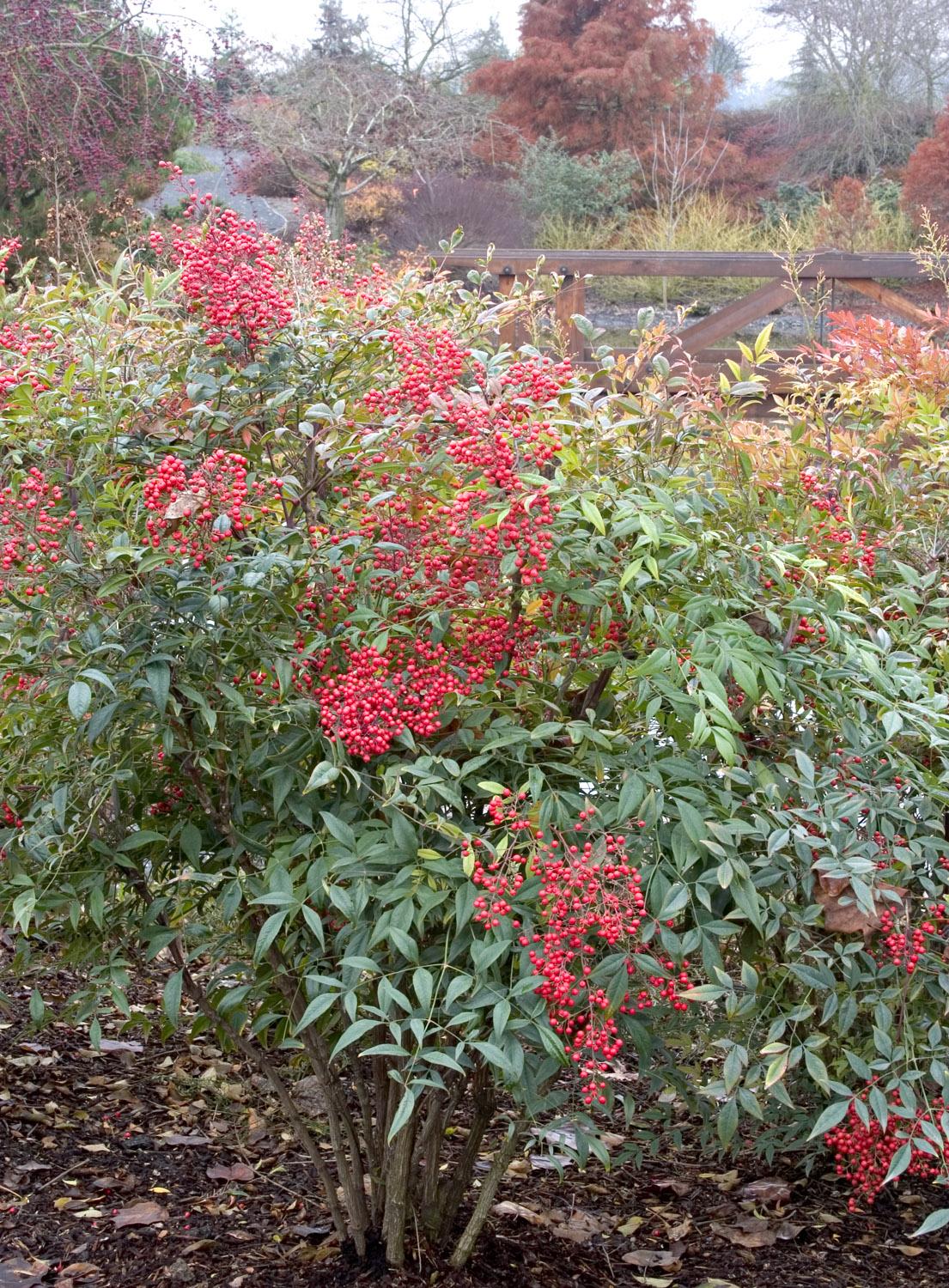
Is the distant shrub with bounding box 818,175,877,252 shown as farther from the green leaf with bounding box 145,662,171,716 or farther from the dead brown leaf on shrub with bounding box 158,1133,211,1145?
the green leaf with bounding box 145,662,171,716

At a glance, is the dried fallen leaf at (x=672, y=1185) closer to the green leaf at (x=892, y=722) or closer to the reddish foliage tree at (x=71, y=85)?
the green leaf at (x=892, y=722)

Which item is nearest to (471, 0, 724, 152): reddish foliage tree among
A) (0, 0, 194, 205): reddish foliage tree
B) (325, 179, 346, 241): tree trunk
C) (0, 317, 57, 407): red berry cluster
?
(325, 179, 346, 241): tree trunk

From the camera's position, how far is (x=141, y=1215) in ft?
8.38

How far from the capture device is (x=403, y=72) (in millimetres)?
23328

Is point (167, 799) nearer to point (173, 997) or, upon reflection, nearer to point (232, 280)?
point (173, 997)

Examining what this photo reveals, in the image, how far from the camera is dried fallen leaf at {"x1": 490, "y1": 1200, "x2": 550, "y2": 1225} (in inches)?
101

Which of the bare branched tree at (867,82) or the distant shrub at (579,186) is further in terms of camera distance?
the bare branched tree at (867,82)

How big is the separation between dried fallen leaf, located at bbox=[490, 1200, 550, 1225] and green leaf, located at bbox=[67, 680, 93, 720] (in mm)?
1495

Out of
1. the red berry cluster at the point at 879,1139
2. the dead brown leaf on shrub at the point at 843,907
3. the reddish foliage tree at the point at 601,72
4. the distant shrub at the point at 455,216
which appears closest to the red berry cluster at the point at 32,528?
the dead brown leaf on shrub at the point at 843,907

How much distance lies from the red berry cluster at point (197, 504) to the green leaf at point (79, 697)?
21cm

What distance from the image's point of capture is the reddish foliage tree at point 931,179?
1788 cm

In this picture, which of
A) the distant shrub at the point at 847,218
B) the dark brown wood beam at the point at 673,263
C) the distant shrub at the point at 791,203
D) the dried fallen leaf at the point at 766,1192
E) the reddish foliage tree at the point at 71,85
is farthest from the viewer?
the distant shrub at the point at 791,203

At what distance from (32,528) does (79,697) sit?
0.31 m

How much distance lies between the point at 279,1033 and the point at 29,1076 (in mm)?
1253
